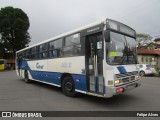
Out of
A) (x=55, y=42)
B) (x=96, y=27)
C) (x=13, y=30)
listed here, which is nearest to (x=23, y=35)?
(x=13, y=30)

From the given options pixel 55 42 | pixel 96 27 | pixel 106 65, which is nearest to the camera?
pixel 106 65

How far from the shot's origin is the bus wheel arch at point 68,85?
8141 mm

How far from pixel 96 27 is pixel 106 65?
1.64m

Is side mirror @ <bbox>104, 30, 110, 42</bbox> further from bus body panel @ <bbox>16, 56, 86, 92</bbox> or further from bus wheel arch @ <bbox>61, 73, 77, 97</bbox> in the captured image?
bus wheel arch @ <bbox>61, 73, 77, 97</bbox>

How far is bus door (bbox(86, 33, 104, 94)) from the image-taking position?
6.52m

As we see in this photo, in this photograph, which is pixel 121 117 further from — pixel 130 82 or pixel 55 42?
pixel 55 42

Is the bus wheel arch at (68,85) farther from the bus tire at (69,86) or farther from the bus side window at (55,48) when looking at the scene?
the bus side window at (55,48)

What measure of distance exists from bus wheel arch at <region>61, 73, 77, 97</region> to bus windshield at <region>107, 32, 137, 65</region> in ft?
8.48

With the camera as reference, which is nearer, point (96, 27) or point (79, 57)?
point (96, 27)

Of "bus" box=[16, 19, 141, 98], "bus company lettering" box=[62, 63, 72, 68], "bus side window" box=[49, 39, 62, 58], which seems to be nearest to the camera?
"bus" box=[16, 19, 141, 98]

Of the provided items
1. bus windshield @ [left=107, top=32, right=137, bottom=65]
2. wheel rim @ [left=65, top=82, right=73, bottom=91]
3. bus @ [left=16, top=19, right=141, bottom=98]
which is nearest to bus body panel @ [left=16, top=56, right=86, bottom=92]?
bus @ [left=16, top=19, right=141, bottom=98]

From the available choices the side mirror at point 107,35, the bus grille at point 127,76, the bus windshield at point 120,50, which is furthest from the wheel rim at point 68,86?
the side mirror at point 107,35

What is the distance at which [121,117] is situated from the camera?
214 inches

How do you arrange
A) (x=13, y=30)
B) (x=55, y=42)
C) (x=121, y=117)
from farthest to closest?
(x=13, y=30)
(x=55, y=42)
(x=121, y=117)
